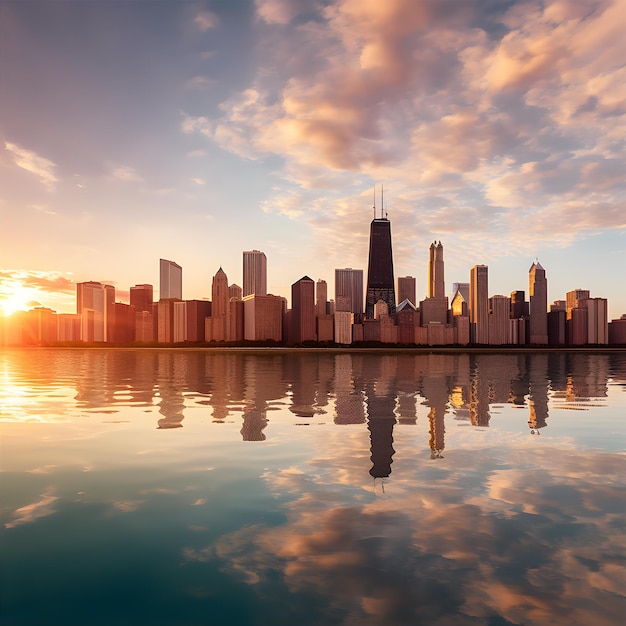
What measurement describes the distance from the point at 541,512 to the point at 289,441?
14455mm

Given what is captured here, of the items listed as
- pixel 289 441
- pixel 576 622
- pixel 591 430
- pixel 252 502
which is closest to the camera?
pixel 576 622

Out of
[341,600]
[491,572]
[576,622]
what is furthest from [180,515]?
[576,622]

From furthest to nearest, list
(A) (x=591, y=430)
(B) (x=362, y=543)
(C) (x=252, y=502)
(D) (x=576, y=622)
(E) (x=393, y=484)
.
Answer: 1. (A) (x=591, y=430)
2. (E) (x=393, y=484)
3. (C) (x=252, y=502)
4. (B) (x=362, y=543)
5. (D) (x=576, y=622)

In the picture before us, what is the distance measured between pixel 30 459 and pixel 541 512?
22.6 meters

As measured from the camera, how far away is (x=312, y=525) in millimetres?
15508

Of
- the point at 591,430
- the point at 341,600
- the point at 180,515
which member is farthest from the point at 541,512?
the point at 591,430

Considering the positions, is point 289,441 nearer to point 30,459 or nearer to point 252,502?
point 252,502

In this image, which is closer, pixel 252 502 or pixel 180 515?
pixel 180 515

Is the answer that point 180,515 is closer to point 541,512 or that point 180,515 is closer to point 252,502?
point 252,502

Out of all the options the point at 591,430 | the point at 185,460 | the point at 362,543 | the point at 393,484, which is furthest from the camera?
the point at 591,430

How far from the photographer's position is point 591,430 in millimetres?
32719

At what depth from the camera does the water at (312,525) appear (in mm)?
11172

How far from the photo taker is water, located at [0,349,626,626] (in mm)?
11172

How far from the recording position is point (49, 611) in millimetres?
11078
